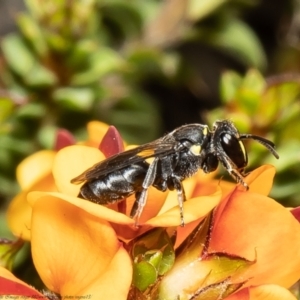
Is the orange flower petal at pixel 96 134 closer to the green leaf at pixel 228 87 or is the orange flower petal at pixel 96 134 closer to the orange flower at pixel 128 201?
the orange flower at pixel 128 201

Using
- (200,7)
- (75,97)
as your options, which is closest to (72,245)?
(75,97)

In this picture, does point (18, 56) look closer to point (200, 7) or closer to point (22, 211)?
point (200, 7)

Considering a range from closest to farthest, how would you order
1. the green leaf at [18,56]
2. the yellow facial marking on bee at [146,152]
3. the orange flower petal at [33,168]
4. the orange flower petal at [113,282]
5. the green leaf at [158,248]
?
the orange flower petal at [113,282]
the green leaf at [158,248]
the yellow facial marking on bee at [146,152]
the orange flower petal at [33,168]
the green leaf at [18,56]

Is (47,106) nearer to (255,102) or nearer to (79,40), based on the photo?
(79,40)

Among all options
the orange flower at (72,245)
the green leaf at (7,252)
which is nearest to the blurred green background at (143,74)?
the green leaf at (7,252)

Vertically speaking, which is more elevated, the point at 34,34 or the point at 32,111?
the point at 34,34

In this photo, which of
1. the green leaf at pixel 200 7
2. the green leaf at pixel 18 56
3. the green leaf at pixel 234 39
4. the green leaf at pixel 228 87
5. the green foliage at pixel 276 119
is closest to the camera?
the green foliage at pixel 276 119
